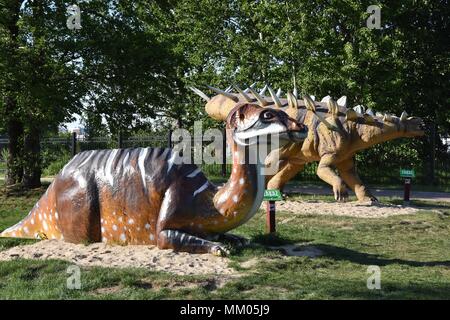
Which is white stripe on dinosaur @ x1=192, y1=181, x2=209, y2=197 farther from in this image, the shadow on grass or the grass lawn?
the shadow on grass

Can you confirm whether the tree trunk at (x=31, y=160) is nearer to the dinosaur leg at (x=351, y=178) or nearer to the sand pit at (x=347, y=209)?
the sand pit at (x=347, y=209)

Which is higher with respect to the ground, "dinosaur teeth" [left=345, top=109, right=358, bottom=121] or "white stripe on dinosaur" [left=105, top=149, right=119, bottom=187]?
"dinosaur teeth" [left=345, top=109, right=358, bottom=121]

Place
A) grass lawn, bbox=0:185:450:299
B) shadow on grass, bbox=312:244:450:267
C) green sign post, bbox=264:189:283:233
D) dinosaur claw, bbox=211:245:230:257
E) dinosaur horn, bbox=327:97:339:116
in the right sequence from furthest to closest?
1. dinosaur horn, bbox=327:97:339:116
2. green sign post, bbox=264:189:283:233
3. shadow on grass, bbox=312:244:450:267
4. dinosaur claw, bbox=211:245:230:257
5. grass lawn, bbox=0:185:450:299

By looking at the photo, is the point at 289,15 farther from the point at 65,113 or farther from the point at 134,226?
the point at 134,226

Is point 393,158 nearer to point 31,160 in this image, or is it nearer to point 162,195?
point 31,160

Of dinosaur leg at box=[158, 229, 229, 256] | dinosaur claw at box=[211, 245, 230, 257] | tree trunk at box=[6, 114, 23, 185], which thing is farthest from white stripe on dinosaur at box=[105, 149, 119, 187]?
tree trunk at box=[6, 114, 23, 185]

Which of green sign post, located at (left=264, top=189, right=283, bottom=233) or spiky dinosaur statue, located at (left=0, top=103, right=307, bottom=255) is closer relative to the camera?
spiky dinosaur statue, located at (left=0, top=103, right=307, bottom=255)

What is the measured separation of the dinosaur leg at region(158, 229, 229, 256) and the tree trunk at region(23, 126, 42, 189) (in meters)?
10.2

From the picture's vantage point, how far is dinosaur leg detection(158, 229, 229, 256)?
6879 mm

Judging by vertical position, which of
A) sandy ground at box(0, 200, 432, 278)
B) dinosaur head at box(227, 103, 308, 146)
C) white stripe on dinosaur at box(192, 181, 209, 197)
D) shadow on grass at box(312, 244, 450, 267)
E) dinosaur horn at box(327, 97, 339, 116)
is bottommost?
shadow on grass at box(312, 244, 450, 267)

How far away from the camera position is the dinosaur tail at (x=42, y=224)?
804cm

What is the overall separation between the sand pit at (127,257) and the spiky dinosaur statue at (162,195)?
0.14 metres

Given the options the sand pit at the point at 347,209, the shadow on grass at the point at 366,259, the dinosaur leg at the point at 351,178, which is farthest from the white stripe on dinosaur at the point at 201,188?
the dinosaur leg at the point at 351,178
